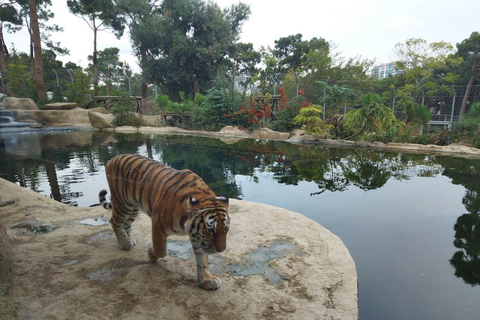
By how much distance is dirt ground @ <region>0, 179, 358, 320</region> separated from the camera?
185cm

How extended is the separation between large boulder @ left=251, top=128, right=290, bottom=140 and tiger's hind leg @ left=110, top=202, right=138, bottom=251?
1054 centimetres

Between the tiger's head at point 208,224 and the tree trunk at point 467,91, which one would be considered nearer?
the tiger's head at point 208,224

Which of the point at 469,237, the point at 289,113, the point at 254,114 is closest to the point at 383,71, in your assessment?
the point at 289,113

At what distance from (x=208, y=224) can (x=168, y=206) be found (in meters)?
0.39

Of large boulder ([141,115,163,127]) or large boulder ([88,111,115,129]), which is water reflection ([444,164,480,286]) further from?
large boulder ([88,111,115,129])

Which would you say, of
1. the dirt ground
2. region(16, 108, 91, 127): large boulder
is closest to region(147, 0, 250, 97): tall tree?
region(16, 108, 91, 127): large boulder

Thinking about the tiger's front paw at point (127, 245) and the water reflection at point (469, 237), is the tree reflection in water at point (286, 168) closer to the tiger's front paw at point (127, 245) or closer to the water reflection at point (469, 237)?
the water reflection at point (469, 237)

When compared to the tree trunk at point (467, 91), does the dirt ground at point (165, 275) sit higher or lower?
lower

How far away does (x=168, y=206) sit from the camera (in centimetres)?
197

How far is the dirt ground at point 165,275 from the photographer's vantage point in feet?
6.06

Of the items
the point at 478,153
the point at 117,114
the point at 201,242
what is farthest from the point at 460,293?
the point at 117,114

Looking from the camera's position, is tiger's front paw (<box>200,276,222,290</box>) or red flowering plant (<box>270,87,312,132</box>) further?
red flowering plant (<box>270,87,312,132</box>)

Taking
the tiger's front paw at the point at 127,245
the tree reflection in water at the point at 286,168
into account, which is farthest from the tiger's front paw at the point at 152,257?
the tree reflection in water at the point at 286,168

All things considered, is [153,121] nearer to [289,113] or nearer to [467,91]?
[289,113]
